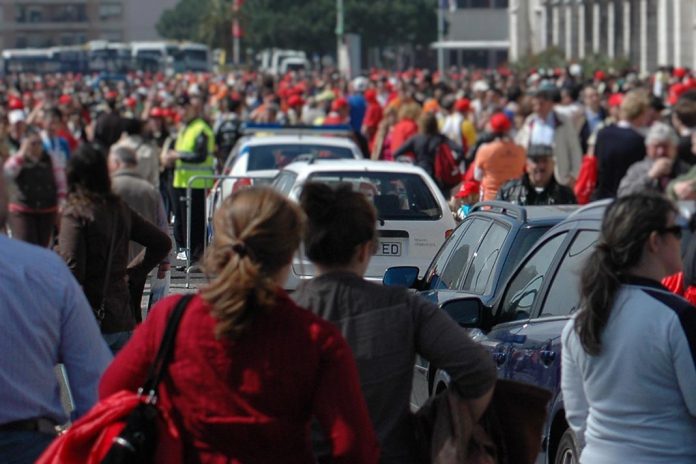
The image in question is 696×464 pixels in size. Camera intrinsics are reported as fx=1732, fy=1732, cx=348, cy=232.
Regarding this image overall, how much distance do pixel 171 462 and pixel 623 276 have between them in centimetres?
128

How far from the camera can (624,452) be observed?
4.38m

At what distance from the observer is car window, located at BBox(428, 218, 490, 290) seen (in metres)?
9.00

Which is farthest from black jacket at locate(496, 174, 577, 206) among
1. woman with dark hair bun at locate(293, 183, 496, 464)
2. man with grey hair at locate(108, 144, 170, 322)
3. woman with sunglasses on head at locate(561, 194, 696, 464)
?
woman with dark hair bun at locate(293, 183, 496, 464)

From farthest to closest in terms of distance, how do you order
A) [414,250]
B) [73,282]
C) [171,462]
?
1. [414,250]
2. [73,282]
3. [171,462]

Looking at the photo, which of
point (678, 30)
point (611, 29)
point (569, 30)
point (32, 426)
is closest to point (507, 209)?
point (32, 426)

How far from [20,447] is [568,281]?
3.13 meters

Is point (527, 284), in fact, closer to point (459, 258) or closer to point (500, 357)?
point (500, 357)

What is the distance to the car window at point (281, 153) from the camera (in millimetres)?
17156

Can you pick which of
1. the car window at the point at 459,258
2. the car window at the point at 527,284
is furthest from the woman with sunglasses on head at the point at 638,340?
the car window at the point at 459,258

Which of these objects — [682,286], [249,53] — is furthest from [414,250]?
[249,53]

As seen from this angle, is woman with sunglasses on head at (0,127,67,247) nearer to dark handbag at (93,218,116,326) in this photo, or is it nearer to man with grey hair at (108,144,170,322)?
man with grey hair at (108,144,170,322)

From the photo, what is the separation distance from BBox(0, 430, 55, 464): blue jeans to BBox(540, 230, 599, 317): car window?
2.91 metres

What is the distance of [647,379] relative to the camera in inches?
170

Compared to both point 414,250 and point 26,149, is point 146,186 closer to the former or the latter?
point 414,250
